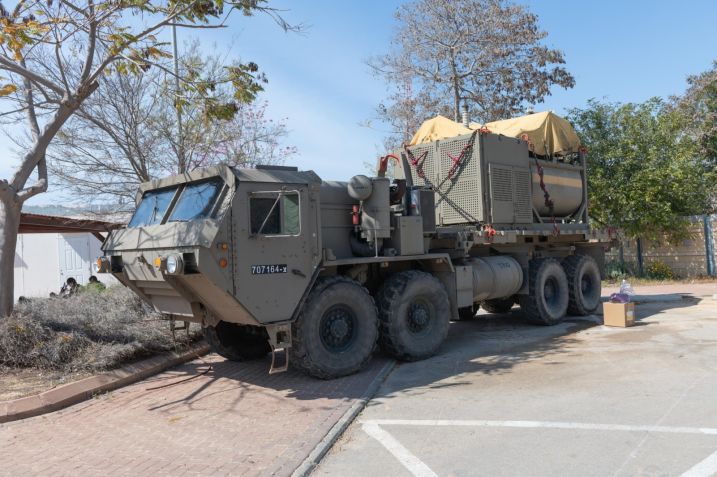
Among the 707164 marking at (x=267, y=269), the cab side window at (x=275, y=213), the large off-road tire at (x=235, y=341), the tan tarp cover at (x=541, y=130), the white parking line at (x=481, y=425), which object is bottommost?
the white parking line at (x=481, y=425)

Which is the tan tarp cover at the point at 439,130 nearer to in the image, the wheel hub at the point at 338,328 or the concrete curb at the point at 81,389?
the wheel hub at the point at 338,328

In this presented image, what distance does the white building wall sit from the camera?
65.3 ft

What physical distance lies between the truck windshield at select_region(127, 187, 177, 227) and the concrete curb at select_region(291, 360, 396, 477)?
3282mm

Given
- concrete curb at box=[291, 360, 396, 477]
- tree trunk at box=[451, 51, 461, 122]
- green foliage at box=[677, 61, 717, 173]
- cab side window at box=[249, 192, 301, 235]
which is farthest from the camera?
green foliage at box=[677, 61, 717, 173]

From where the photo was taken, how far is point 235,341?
8234 millimetres

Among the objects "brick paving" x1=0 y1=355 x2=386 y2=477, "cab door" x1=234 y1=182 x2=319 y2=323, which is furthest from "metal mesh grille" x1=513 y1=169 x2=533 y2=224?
"cab door" x1=234 y1=182 x2=319 y2=323

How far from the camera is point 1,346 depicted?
690cm

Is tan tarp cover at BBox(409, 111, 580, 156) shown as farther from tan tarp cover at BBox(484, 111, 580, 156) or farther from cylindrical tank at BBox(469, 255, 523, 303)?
cylindrical tank at BBox(469, 255, 523, 303)

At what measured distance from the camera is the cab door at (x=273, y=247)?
618 cm

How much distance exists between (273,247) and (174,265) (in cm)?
110

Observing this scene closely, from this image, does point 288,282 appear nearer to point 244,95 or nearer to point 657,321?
point 244,95

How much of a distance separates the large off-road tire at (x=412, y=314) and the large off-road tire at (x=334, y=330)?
0.39 m

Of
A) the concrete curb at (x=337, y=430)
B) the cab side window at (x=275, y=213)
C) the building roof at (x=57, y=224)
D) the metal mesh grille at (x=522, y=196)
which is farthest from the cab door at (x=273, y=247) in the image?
the building roof at (x=57, y=224)

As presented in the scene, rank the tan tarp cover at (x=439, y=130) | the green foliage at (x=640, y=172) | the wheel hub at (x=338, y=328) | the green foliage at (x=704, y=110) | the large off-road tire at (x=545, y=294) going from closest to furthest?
the wheel hub at (x=338, y=328) < the tan tarp cover at (x=439, y=130) < the large off-road tire at (x=545, y=294) < the green foliage at (x=640, y=172) < the green foliage at (x=704, y=110)
